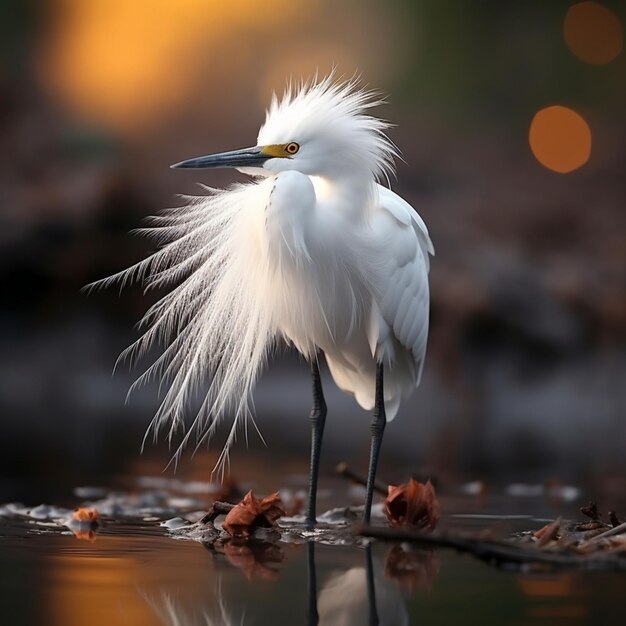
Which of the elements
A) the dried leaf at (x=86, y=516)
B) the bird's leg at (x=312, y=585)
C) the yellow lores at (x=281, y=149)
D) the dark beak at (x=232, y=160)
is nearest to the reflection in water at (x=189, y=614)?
the bird's leg at (x=312, y=585)

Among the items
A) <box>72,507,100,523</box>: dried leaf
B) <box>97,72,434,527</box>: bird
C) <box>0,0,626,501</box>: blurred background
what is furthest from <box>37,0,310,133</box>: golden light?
<box>72,507,100,523</box>: dried leaf

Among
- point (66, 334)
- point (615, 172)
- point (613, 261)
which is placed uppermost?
point (615, 172)

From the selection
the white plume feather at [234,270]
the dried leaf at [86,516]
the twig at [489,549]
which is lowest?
the twig at [489,549]

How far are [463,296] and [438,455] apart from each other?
4205 millimetres

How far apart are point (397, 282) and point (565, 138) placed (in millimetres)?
9516

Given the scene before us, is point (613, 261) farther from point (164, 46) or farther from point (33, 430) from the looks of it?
point (33, 430)

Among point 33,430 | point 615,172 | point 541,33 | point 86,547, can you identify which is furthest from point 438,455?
point 541,33

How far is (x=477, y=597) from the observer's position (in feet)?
7.55

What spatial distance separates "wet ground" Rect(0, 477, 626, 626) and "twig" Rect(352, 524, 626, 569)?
0.03 m

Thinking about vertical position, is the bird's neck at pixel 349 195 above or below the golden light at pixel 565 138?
below

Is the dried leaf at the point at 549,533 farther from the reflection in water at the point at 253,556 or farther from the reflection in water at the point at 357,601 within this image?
the reflection in water at the point at 253,556

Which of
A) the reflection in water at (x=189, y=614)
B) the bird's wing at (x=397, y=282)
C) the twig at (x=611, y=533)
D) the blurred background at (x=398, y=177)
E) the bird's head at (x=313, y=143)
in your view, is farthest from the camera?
the blurred background at (x=398, y=177)

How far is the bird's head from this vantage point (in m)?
3.47

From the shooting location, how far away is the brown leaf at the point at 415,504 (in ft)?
10.3
